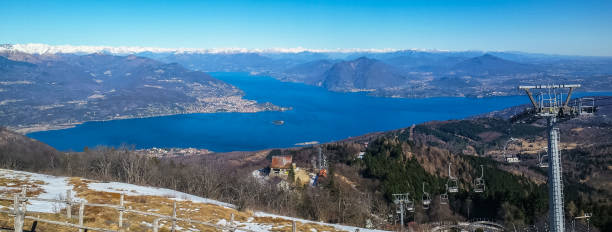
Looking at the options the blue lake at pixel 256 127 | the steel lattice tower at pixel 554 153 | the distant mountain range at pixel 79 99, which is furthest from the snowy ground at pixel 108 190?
the distant mountain range at pixel 79 99

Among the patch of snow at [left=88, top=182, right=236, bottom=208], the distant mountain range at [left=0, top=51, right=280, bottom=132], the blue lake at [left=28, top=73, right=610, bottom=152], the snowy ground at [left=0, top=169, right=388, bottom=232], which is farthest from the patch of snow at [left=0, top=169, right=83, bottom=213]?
the distant mountain range at [left=0, top=51, right=280, bottom=132]

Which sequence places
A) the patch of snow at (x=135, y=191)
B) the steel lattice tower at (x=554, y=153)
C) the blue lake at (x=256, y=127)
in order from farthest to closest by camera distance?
the blue lake at (x=256, y=127) → the patch of snow at (x=135, y=191) → the steel lattice tower at (x=554, y=153)

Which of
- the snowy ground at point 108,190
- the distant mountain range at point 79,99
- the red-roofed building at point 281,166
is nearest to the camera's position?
the snowy ground at point 108,190

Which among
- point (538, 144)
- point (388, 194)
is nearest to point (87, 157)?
point (388, 194)

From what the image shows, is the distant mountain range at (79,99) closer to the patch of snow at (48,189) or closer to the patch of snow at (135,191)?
the patch of snow at (48,189)

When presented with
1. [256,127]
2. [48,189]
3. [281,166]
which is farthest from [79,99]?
[48,189]

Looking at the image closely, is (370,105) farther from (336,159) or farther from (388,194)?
(388,194)

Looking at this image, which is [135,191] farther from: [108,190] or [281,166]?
[281,166]

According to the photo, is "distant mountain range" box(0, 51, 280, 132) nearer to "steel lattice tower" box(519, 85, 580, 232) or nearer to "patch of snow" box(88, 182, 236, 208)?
"patch of snow" box(88, 182, 236, 208)

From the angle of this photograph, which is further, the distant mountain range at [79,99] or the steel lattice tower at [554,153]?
the distant mountain range at [79,99]
